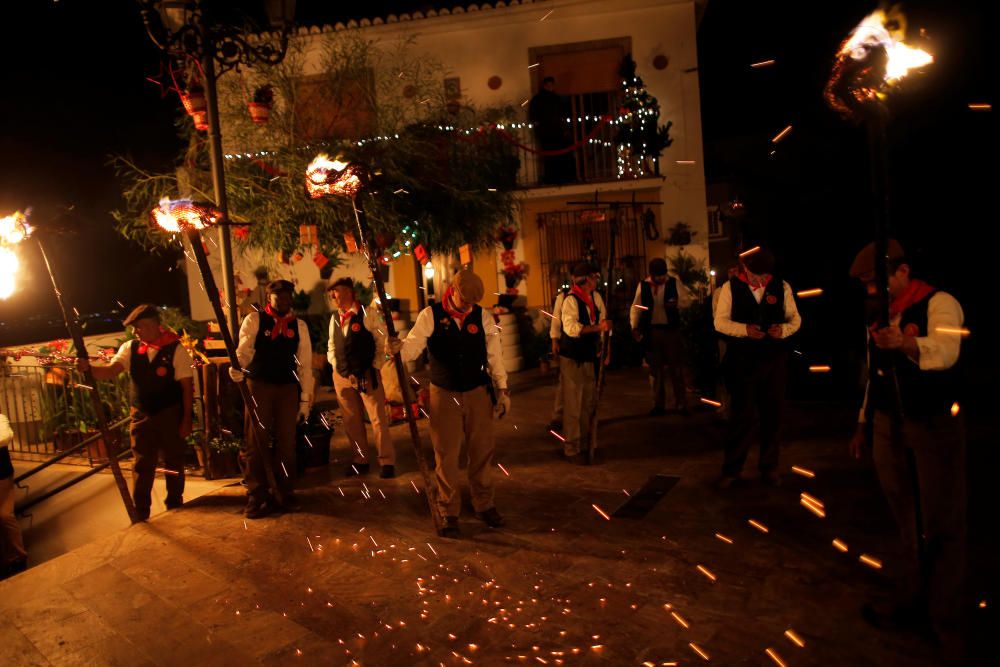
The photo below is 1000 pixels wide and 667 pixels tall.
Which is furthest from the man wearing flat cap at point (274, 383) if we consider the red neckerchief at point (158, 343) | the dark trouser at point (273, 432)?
the red neckerchief at point (158, 343)

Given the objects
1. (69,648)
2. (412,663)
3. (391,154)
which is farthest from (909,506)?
(391,154)

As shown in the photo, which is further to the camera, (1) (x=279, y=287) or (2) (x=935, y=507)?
(1) (x=279, y=287)

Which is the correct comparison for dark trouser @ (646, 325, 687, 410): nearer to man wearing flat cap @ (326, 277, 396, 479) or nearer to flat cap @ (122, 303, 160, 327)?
man wearing flat cap @ (326, 277, 396, 479)

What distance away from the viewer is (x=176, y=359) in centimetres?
614

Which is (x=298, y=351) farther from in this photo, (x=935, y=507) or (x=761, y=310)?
(x=935, y=507)

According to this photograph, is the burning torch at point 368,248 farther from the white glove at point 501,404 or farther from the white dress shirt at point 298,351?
the white dress shirt at point 298,351

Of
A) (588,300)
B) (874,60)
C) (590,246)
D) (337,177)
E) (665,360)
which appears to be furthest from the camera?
(590,246)

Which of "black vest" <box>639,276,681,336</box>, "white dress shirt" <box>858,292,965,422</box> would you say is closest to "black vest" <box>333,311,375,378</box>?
"black vest" <box>639,276,681,336</box>

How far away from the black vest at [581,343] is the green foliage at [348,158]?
2704 mm

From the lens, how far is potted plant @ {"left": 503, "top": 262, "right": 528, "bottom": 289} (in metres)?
13.9

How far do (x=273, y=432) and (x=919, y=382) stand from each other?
497 centimetres

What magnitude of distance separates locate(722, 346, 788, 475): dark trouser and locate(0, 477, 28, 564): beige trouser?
5820mm

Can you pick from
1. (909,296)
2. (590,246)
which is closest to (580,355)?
(909,296)

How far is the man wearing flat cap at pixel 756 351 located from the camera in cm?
569
